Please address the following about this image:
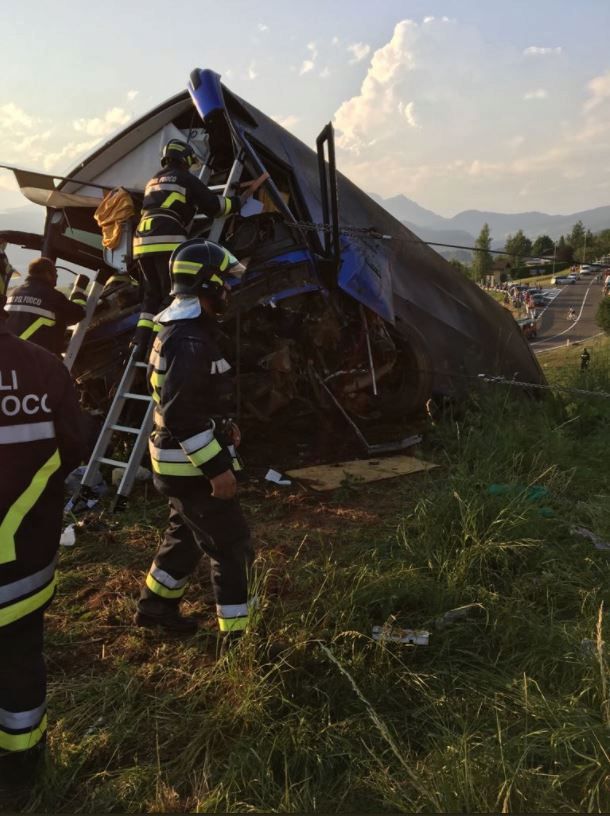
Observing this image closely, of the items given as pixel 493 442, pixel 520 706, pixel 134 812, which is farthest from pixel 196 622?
pixel 493 442

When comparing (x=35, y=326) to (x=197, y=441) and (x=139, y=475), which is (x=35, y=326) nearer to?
(x=139, y=475)

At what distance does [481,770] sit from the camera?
1688 mm

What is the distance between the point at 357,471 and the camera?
16.5 ft

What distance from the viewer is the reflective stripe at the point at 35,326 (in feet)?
14.9

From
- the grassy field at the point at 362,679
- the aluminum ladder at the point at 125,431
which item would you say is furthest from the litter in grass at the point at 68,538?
the aluminum ladder at the point at 125,431

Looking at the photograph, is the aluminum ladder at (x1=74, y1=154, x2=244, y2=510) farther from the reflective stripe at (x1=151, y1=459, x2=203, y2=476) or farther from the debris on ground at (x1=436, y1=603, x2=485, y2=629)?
the debris on ground at (x1=436, y1=603, x2=485, y2=629)

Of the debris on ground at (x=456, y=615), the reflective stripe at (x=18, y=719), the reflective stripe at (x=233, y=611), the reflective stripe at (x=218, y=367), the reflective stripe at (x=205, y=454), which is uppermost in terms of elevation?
the reflective stripe at (x=218, y=367)

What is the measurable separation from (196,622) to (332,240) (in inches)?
138

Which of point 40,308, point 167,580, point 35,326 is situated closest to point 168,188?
point 40,308

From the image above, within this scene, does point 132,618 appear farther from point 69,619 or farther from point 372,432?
point 372,432

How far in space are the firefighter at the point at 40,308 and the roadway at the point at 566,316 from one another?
25.1 metres

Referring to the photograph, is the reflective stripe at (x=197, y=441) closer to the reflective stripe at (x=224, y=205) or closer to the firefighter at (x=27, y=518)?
the firefighter at (x=27, y=518)

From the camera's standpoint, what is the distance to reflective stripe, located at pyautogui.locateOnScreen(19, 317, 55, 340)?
4.54m

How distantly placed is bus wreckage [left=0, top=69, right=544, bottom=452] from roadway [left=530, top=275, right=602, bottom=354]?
2276 cm
